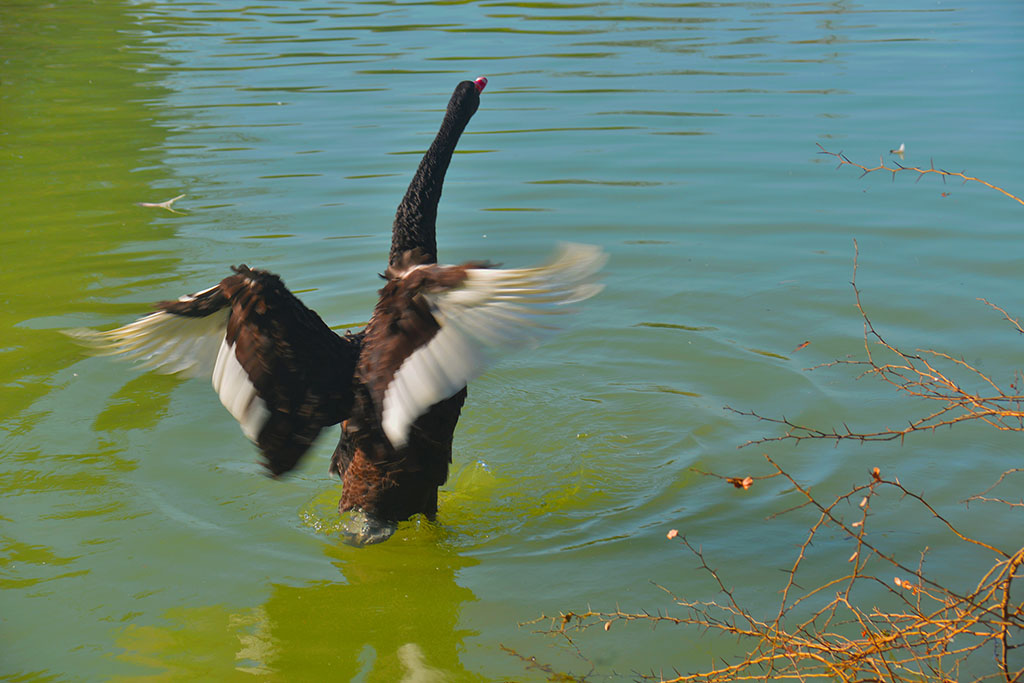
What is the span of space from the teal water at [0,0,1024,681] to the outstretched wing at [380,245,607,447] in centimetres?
87

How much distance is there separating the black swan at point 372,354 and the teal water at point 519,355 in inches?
14.7

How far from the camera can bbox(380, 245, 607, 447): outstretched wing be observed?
2.86 meters

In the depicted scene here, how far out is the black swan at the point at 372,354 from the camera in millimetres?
2893

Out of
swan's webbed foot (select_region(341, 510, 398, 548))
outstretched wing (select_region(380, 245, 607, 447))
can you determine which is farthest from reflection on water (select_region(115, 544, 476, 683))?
outstretched wing (select_region(380, 245, 607, 447))

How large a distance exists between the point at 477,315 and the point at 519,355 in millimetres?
2475

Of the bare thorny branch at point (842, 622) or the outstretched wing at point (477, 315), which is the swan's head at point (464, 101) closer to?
the outstretched wing at point (477, 315)

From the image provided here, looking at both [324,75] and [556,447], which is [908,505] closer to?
[556,447]

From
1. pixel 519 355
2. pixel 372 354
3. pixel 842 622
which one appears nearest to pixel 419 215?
pixel 372 354

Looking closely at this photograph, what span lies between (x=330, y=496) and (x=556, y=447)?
99 cm

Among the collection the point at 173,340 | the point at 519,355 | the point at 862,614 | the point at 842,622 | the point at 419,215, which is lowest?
the point at 519,355

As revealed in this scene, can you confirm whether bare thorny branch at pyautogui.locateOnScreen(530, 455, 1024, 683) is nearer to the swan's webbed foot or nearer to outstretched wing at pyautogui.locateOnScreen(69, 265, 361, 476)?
the swan's webbed foot

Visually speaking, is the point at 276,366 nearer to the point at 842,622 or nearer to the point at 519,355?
the point at 842,622

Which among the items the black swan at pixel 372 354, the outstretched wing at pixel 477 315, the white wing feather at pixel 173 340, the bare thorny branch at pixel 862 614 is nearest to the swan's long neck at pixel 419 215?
the black swan at pixel 372 354

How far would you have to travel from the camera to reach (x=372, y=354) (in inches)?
125
